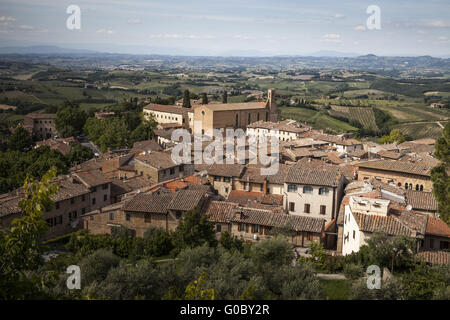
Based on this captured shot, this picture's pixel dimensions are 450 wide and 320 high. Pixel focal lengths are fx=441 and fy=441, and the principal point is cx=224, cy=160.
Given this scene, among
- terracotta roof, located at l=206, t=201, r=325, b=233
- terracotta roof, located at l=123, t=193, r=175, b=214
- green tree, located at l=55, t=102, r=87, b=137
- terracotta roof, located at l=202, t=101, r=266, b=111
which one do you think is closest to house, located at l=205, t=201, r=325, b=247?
terracotta roof, located at l=206, t=201, r=325, b=233

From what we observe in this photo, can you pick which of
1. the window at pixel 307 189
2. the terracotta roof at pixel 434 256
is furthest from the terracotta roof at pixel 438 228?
the window at pixel 307 189

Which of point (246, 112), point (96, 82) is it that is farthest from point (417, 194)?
point (96, 82)

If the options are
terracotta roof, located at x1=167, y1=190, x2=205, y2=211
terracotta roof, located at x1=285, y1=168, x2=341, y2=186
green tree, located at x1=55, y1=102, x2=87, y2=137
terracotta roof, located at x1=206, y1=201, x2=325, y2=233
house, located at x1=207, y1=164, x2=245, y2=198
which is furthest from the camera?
green tree, located at x1=55, y1=102, x2=87, y2=137

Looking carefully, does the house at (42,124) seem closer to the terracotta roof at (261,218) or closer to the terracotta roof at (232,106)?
the terracotta roof at (232,106)

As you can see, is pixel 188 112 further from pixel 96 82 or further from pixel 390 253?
pixel 96 82

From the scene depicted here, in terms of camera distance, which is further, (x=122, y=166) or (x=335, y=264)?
(x=122, y=166)

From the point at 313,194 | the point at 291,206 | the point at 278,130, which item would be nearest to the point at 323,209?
the point at 313,194

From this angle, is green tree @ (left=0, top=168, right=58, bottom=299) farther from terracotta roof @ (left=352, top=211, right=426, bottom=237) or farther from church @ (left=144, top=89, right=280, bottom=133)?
church @ (left=144, top=89, right=280, bottom=133)
